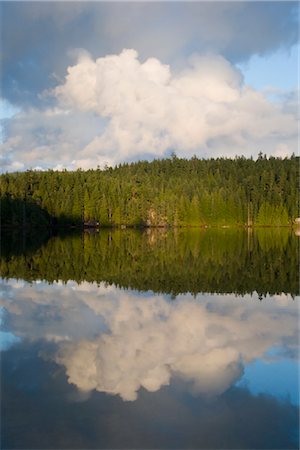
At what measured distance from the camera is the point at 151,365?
13.0m

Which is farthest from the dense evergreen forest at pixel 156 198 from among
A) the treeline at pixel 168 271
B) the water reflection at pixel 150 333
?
the water reflection at pixel 150 333

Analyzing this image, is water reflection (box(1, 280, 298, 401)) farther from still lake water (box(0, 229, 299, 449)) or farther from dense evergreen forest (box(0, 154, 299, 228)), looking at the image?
dense evergreen forest (box(0, 154, 299, 228))

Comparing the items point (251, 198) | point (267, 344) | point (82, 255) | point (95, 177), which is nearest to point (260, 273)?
point (267, 344)

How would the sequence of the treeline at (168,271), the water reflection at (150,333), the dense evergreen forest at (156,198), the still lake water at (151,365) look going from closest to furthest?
the still lake water at (151,365) < the water reflection at (150,333) < the treeline at (168,271) < the dense evergreen forest at (156,198)

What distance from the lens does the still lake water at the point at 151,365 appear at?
9.29 m

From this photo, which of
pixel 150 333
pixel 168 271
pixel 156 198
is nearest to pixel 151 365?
pixel 150 333

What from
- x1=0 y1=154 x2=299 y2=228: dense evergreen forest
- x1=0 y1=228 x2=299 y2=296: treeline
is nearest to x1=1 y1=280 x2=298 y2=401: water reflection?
x1=0 y1=228 x2=299 y2=296: treeline

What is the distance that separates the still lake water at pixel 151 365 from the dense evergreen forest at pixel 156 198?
8274cm

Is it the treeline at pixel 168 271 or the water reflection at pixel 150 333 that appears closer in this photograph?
the water reflection at pixel 150 333

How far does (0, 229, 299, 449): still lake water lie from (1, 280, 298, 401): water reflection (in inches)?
1.5

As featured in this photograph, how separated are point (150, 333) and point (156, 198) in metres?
131

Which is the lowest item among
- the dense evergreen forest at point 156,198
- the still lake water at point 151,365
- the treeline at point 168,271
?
the still lake water at point 151,365

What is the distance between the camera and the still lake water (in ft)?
30.5

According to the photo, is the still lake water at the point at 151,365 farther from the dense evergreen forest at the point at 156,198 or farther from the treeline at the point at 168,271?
the dense evergreen forest at the point at 156,198
